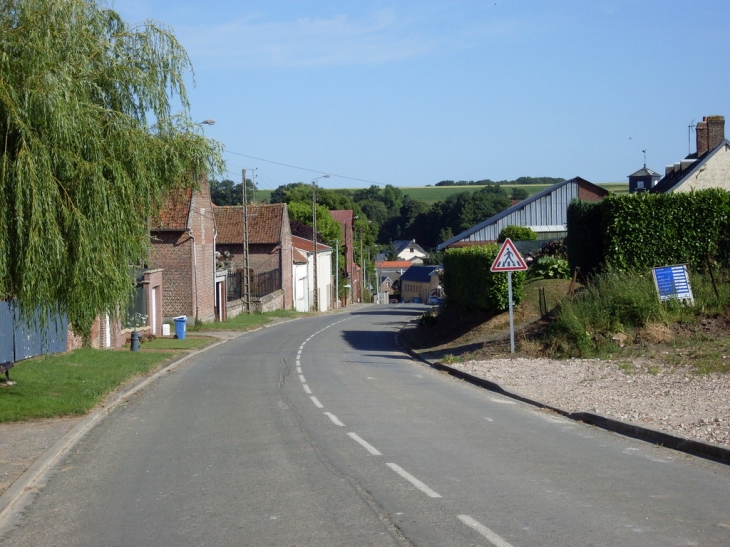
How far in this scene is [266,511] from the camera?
22.6 ft

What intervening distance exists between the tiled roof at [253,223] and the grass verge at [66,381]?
30.4 m

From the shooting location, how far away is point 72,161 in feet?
34.6

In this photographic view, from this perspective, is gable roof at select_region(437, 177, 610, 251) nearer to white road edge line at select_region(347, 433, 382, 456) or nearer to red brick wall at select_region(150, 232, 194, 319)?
red brick wall at select_region(150, 232, 194, 319)

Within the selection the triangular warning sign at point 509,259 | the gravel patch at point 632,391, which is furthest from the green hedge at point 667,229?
the gravel patch at point 632,391

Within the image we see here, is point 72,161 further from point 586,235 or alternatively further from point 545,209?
point 545,209

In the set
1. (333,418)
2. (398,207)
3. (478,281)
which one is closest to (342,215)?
(478,281)

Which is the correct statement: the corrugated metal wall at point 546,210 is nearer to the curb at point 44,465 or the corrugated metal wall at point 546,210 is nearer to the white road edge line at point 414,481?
the curb at point 44,465

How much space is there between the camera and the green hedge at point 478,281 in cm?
2575

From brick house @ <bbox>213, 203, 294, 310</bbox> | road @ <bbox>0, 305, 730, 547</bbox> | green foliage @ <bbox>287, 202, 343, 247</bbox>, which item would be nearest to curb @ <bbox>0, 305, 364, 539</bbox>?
road @ <bbox>0, 305, 730, 547</bbox>

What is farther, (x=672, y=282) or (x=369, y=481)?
(x=672, y=282)

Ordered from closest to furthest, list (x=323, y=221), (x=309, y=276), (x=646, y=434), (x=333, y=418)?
(x=646, y=434), (x=333, y=418), (x=309, y=276), (x=323, y=221)

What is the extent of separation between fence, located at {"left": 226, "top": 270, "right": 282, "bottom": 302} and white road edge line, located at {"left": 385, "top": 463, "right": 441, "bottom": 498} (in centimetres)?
4223

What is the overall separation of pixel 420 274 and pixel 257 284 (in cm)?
5415

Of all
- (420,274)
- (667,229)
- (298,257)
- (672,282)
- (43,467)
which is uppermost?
(298,257)
